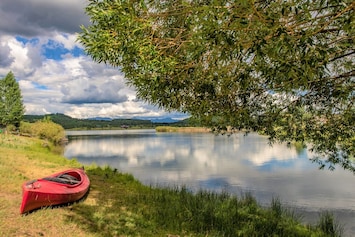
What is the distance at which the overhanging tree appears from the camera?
143 inches

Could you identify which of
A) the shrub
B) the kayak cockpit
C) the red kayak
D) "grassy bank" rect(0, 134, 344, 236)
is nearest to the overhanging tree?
"grassy bank" rect(0, 134, 344, 236)

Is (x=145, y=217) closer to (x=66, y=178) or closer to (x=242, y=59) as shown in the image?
(x=66, y=178)

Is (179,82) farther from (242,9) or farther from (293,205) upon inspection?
(293,205)

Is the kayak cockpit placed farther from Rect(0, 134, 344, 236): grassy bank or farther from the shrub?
the shrub

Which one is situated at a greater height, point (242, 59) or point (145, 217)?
point (242, 59)

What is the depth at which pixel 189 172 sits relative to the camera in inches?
1164

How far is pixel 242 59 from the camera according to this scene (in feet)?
18.3

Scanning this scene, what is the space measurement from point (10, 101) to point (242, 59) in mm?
64030

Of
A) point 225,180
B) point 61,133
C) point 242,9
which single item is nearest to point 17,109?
point 61,133

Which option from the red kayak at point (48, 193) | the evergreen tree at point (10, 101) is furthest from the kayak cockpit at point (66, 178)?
the evergreen tree at point (10, 101)

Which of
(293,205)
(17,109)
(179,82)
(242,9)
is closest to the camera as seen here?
(242,9)

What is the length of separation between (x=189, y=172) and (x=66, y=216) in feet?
66.1

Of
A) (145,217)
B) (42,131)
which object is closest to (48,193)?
(145,217)

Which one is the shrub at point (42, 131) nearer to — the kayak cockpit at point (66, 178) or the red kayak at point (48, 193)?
the kayak cockpit at point (66, 178)
